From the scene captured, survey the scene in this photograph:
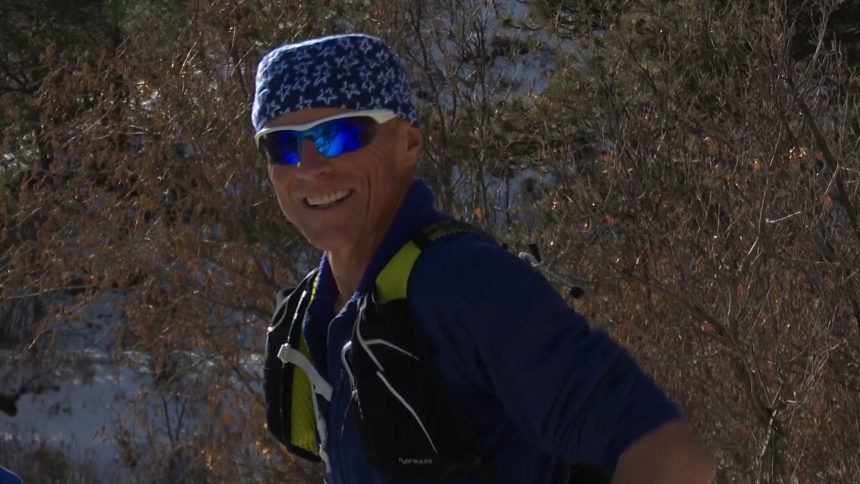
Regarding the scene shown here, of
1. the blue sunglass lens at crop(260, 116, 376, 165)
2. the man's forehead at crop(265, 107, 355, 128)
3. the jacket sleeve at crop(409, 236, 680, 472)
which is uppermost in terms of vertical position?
the man's forehead at crop(265, 107, 355, 128)

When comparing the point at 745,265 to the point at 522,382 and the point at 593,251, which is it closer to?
the point at 593,251

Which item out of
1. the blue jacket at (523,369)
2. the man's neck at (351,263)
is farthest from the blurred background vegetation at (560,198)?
the blue jacket at (523,369)

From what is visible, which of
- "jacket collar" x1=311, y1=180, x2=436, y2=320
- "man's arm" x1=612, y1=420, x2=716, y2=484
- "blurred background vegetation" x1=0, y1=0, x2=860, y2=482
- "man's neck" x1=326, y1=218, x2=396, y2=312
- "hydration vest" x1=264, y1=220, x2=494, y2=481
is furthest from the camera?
"blurred background vegetation" x1=0, y1=0, x2=860, y2=482

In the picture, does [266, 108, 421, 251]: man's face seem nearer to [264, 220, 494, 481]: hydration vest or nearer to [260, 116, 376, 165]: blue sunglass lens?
[260, 116, 376, 165]: blue sunglass lens

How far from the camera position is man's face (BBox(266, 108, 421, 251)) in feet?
5.64

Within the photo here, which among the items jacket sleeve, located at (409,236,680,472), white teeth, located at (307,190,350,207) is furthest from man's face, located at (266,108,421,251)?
jacket sleeve, located at (409,236,680,472)

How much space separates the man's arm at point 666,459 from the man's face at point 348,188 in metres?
0.50

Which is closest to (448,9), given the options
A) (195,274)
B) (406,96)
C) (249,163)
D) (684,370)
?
(249,163)

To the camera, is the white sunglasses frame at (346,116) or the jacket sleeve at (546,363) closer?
the jacket sleeve at (546,363)

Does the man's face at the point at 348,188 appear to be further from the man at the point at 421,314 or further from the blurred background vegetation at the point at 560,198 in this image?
the blurred background vegetation at the point at 560,198

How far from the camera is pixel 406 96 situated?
1.79 m

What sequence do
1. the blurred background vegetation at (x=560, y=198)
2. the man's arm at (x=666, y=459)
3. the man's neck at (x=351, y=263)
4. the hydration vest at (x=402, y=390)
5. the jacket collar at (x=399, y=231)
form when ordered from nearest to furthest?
the man's arm at (x=666, y=459) < the hydration vest at (x=402, y=390) < the jacket collar at (x=399, y=231) < the man's neck at (x=351, y=263) < the blurred background vegetation at (x=560, y=198)

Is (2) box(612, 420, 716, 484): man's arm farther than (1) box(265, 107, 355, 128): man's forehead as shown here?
No

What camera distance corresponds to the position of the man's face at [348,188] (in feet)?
5.64
